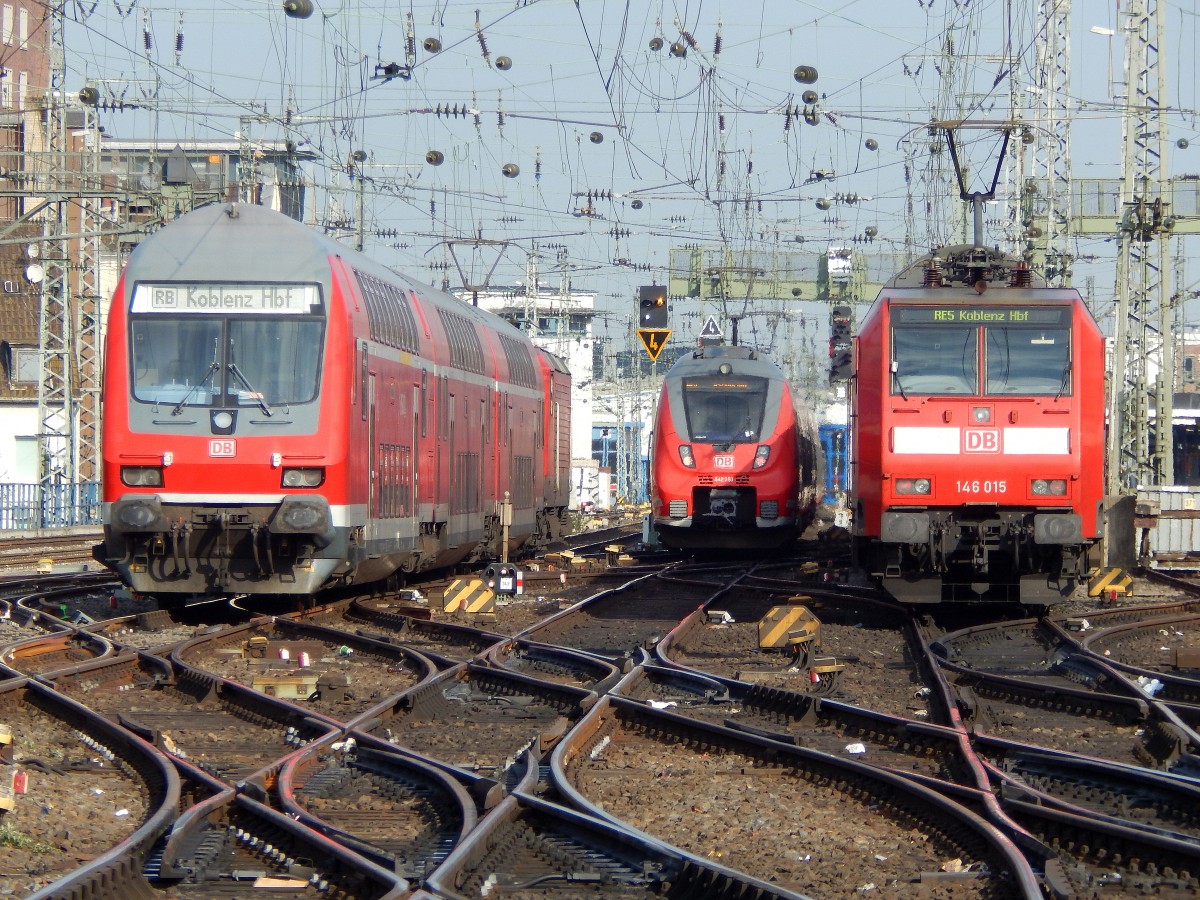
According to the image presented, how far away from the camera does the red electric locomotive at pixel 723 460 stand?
25.3 m

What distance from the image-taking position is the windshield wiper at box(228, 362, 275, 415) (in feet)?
47.1

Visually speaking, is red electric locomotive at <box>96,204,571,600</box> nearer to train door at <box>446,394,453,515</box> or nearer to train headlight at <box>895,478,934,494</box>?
train door at <box>446,394,453,515</box>

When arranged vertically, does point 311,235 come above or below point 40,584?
above

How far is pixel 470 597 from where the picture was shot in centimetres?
1644

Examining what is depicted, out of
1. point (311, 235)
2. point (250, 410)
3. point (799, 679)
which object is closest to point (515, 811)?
point (799, 679)

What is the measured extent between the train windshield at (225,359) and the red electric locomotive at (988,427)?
5.48 metres

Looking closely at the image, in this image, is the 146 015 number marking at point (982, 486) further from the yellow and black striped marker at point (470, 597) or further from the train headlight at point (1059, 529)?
the yellow and black striped marker at point (470, 597)

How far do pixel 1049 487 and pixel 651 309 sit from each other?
40.0 feet

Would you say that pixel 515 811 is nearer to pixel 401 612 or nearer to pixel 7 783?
pixel 7 783

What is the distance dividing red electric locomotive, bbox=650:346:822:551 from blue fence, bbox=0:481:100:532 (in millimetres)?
14703

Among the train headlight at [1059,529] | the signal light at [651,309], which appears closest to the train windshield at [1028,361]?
the train headlight at [1059,529]

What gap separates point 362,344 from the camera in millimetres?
15117

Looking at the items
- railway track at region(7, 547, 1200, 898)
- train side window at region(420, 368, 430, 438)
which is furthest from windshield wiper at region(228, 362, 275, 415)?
train side window at region(420, 368, 430, 438)

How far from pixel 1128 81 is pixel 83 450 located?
27.7 m
